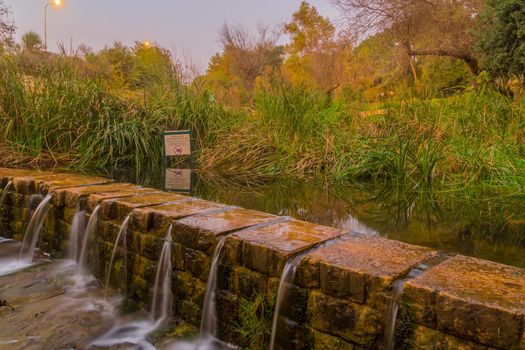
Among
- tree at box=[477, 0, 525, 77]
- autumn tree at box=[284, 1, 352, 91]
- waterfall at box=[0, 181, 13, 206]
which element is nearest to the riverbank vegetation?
waterfall at box=[0, 181, 13, 206]

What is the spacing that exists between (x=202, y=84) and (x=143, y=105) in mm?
703

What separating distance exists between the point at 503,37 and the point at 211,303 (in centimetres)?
839

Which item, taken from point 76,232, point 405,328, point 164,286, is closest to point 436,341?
point 405,328

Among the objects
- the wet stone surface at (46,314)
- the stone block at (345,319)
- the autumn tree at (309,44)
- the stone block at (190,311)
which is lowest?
the wet stone surface at (46,314)

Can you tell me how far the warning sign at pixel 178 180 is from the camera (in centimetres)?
268

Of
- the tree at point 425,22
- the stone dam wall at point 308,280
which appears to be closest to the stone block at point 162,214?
the stone dam wall at point 308,280

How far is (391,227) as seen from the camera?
1.81 meters

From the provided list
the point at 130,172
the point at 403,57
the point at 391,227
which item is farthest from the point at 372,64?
the point at 391,227

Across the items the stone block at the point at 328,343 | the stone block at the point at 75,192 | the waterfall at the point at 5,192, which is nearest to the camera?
the stone block at the point at 328,343

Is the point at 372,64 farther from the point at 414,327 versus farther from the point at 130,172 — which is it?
the point at 414,327

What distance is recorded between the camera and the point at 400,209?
2156mm

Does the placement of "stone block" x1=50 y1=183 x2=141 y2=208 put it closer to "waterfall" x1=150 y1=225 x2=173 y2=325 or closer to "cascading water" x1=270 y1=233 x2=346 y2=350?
"waterfall" x1=150 y1=225 x2=173 y2=325

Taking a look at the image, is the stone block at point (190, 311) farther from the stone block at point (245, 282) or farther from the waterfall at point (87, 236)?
the waterfall at point (87, 236)

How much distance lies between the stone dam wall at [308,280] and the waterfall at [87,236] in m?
0.03
